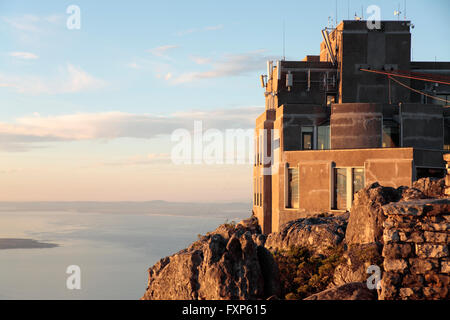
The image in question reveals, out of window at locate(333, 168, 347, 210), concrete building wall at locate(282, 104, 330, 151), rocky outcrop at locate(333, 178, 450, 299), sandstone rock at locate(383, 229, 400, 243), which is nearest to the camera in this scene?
rocky outcrop at locate(333, 178, 450, 299)

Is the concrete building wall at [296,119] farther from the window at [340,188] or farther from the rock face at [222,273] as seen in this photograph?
the rock face at [222,273]

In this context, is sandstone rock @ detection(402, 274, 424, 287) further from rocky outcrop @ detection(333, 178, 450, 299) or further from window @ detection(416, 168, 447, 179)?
window @ detection(416, 168, 447, 179)

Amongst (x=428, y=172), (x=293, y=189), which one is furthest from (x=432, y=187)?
(x=293, y=189)

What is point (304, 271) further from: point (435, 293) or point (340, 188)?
point (340, 188)

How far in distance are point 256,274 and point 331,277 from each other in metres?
3.16

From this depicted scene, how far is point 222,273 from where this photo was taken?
45.7 feet

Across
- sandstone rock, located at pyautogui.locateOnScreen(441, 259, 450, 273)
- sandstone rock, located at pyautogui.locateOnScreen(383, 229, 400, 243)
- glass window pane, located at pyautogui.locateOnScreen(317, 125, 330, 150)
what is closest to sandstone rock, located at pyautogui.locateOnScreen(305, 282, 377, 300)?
sandstone rock, located at pyautogui.locateOnScreen(383, 229, 400, 243)

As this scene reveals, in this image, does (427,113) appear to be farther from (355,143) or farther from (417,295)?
(417,295)

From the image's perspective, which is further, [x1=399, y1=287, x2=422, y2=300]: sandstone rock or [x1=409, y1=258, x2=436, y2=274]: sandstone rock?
[x1=409, y1=258, x2=436, y2=274]: sandstone rock

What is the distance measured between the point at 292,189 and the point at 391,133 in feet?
36.3

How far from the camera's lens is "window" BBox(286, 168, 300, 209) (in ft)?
136

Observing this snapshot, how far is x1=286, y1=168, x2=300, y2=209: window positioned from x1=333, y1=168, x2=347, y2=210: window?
11.4 ft

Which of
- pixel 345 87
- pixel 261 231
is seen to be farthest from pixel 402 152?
pixel 345 87

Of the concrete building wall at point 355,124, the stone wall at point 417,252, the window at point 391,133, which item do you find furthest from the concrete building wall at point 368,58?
the stone wall at point 417,252
